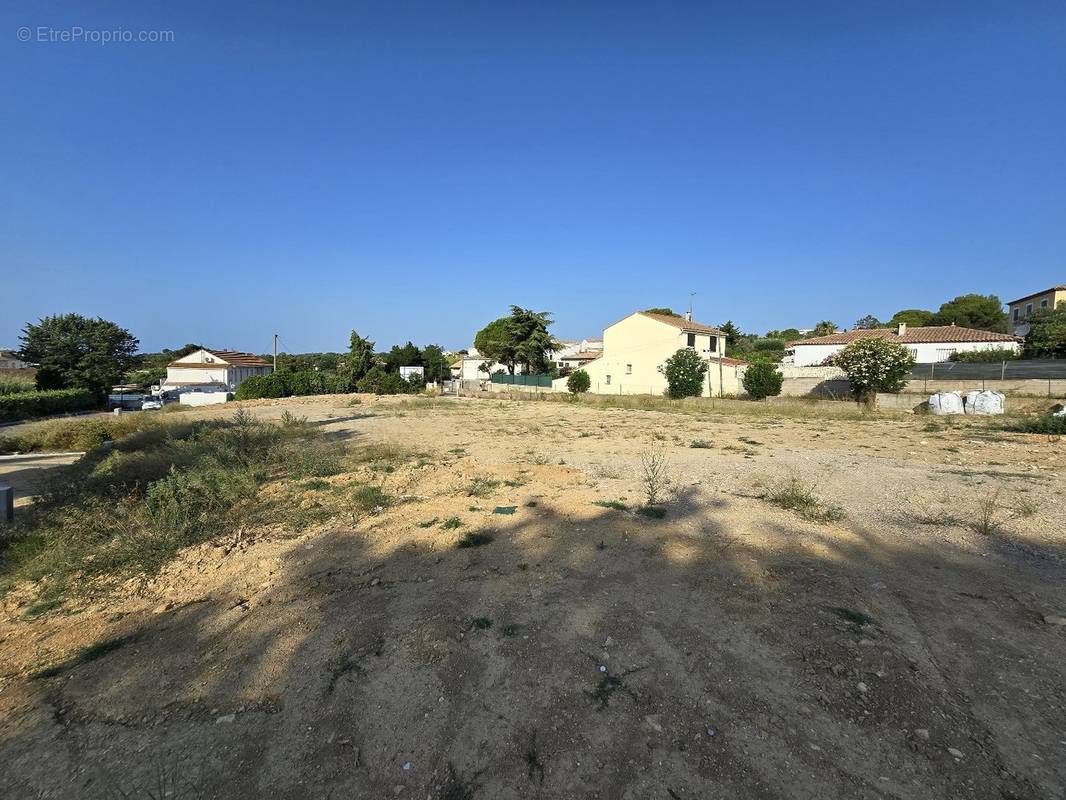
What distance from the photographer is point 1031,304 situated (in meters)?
49.9

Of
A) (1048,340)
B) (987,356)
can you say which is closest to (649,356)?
(987,356)

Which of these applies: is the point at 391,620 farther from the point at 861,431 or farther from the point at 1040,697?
the point at 861,431

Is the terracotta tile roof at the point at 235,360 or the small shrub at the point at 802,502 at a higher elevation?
the terracotta tile roof at the point at 235,360

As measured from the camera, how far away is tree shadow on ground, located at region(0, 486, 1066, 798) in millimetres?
2279

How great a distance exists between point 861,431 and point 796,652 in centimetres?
1481

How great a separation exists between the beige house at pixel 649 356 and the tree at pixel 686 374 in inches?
58.4

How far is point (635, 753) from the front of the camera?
2.38 m

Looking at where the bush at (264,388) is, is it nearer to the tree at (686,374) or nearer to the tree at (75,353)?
the tree at (75,353)

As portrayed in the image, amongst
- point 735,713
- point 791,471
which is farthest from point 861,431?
point 735,713

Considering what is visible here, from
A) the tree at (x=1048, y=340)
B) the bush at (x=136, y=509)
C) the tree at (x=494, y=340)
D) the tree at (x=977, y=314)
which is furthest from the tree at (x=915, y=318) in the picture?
the bush at (x=136, y=509)

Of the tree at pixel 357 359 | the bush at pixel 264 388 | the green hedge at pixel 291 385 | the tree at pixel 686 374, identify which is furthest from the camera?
the tree at pixel 357 359

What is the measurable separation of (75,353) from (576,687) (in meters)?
43.3

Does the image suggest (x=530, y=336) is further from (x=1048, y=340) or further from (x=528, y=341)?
(x=1048, y=340)

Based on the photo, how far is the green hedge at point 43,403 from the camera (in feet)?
77.6
